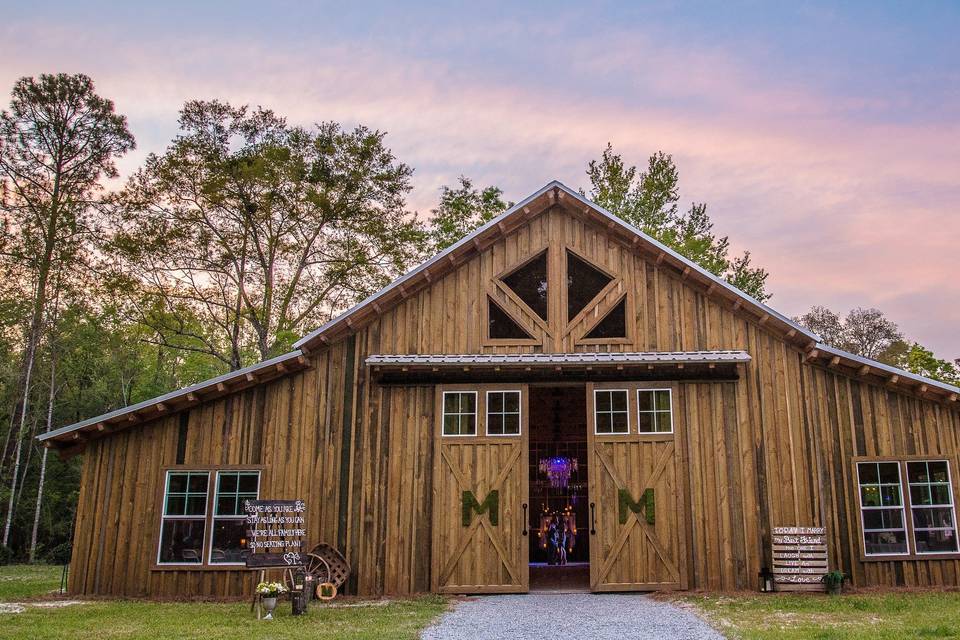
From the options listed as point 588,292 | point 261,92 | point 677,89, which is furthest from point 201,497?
point 261,92

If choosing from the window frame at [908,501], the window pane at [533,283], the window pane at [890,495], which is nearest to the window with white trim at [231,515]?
the window pane at [533,283]

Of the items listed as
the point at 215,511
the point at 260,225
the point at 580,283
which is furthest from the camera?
the point at 260,225

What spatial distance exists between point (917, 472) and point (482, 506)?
750cm

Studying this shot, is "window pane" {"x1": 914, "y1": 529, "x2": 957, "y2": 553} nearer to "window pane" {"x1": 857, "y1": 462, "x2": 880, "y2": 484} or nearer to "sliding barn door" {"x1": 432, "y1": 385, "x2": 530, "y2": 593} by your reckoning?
"window pane" {"x1": 857, "y1": 462, "x2": 880, "y2": 484}

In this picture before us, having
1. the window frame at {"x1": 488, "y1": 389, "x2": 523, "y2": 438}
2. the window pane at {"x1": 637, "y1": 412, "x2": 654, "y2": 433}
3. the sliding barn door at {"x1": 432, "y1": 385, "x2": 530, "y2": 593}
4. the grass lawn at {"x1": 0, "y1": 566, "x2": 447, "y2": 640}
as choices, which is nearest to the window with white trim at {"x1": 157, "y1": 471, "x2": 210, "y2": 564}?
the grass lawn at {"x1": 0, "y1": 566, "x2": 447, "y2": 640}

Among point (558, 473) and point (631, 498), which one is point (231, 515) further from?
point (558, 473)

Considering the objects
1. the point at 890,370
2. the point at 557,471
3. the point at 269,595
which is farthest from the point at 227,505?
the point at 890,370

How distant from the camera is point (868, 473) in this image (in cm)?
1268

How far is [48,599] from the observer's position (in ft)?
40.0

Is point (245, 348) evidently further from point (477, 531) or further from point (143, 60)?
point (477, 531)

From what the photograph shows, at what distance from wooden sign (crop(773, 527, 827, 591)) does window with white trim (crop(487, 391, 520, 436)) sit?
4.71 meters

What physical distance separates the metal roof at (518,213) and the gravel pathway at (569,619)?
16.8 ft

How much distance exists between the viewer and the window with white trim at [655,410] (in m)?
13.0

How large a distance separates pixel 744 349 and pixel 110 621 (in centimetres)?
1080
